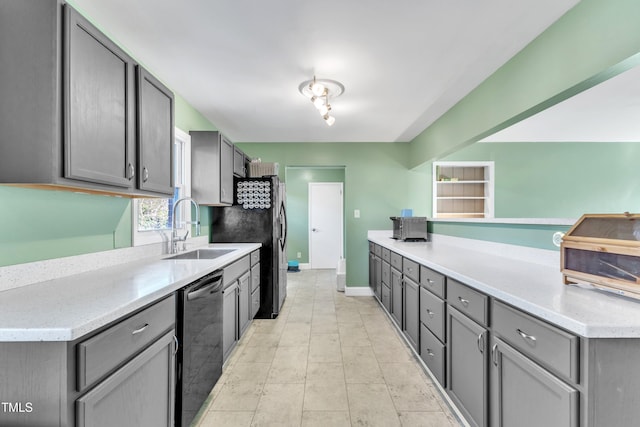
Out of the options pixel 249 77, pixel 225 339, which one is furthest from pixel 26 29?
pixel 225 339

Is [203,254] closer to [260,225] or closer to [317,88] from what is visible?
[260,225]

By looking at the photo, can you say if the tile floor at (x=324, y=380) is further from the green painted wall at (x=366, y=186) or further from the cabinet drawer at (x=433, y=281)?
the green painted wall at (x=366, y=186)

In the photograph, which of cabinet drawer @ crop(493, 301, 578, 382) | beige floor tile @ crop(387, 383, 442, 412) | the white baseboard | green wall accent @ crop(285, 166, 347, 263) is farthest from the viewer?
green wall accent @ crop(285, 166, 347, 263)

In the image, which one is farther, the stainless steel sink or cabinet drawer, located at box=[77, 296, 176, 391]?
the stainless steel sink

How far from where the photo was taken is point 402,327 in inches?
109

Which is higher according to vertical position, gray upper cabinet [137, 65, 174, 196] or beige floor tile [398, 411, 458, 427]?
gray upper cabinet [137, 65, 174, 196]

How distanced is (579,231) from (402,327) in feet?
5.91

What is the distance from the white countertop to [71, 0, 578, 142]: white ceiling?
57.9 inches

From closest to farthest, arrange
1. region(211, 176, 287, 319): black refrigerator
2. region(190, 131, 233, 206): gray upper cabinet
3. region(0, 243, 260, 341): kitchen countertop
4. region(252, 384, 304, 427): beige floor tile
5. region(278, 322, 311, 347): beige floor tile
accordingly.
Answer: region(0, 243, 260, 341): kitchen countertop → region(252, 384, 304, 427): beige floor tile → region(278, 322, 311, 347): beige floor tile → region(190, 131, 233, 206): gray upper cabinet → region(211, 176, 287, 319): black refrigerator

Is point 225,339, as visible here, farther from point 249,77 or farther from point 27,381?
point 249,77

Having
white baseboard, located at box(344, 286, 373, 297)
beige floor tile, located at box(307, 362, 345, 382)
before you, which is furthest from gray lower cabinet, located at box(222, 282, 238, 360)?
white baseboard, located at box(344, 286, 373, 297)

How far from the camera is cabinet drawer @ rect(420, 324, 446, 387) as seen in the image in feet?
6.20

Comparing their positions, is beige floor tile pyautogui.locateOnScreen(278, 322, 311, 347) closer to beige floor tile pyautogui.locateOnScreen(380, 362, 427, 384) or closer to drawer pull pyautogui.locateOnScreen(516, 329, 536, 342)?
beige floor tile pyautogui.locateOnScreen(380, 362, 427, 384)

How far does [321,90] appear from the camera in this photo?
98.4 inches
